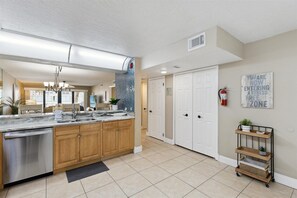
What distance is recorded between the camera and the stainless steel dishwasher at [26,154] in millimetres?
2057

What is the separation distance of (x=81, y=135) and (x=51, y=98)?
4.12ft

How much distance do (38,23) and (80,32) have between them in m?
0.55

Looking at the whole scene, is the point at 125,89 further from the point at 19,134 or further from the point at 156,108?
the point at 19,134

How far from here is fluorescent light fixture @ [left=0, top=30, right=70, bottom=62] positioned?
7.57 ft

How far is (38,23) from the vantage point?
195cm

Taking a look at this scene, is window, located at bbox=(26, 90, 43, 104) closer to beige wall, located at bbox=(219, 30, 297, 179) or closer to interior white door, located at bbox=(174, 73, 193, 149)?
interior white door, located at bbox=(174, 73, 193, 149)

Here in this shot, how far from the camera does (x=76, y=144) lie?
263cm

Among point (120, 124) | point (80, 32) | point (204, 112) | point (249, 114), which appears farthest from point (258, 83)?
point (80, 32)

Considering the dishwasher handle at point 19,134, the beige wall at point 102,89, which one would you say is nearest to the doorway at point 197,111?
the beige wall at point 102,89

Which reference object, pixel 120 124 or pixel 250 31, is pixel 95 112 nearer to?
pixel 120 124

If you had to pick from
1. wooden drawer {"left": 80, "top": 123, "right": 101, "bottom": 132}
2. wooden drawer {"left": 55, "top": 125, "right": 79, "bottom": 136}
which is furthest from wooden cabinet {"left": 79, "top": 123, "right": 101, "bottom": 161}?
wooden drawer {"left": 55, "top": 125, "right": 79, "bottom": 136}

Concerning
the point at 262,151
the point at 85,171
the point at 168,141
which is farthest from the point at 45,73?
the point at 262,151

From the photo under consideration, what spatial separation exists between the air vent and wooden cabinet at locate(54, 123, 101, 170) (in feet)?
7.97

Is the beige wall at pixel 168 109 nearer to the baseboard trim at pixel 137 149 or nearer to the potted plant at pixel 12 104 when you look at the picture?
the baseboard trim at pixel 137 149
